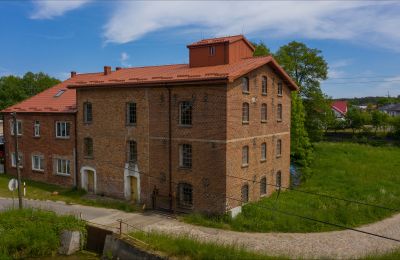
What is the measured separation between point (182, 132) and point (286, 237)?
26.4ft

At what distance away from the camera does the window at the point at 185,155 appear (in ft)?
72.1

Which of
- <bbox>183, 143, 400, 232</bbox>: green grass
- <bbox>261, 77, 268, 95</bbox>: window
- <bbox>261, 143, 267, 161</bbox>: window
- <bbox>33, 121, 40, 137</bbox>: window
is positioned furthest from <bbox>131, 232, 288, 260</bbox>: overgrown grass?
<bbox>33, 121, 40, 137</bbox>: window

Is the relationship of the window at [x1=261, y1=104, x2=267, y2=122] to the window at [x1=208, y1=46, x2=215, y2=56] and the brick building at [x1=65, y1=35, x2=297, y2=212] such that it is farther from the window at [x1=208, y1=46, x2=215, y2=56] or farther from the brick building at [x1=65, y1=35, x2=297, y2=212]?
the window at [x1=208, y1=46, x2=215, y2=56]

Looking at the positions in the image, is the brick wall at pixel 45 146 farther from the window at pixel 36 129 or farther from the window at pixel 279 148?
the window at pixel 279 148

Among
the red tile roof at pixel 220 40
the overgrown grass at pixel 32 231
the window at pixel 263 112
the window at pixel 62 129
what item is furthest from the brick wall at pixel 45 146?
the window at pixel 263 112

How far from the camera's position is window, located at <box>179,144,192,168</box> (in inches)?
866

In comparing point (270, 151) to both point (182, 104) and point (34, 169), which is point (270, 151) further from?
point (34, 169)

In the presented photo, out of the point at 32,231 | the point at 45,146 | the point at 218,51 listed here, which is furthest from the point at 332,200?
the point at 45,146

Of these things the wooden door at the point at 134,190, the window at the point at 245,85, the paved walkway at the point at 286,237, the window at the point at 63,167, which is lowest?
the paved walkway at the point at 286,237

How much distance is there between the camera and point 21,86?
68625 mm

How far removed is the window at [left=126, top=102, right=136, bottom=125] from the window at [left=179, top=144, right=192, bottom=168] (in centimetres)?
407

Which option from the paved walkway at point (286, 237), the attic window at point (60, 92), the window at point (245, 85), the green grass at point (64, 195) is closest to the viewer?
the paved walkway at point (286, 237)

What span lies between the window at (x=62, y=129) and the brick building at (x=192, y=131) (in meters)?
1.59

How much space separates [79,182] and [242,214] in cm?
1287
